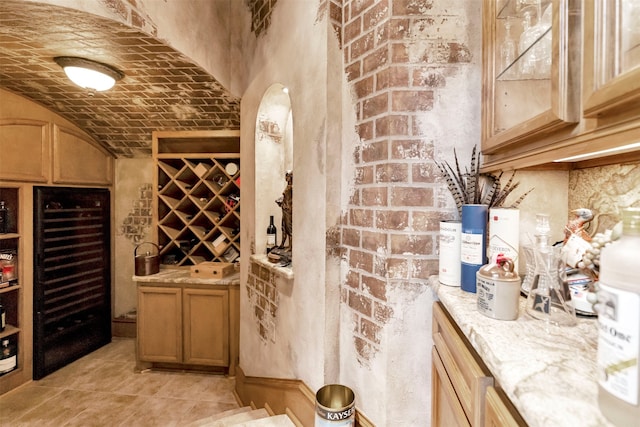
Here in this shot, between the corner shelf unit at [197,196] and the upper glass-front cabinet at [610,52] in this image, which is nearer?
the upper glass-front cabinet at [610,52]

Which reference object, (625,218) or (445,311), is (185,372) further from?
(625,218)

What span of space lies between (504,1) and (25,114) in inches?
135

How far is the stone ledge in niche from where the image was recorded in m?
1.76

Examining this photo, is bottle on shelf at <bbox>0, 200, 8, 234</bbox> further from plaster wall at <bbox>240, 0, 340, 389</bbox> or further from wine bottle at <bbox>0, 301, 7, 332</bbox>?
plaster wall at <bbox>240, 0, 340, 389</bbox>

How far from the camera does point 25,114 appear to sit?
2596 mm

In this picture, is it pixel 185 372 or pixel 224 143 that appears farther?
pixel 224 143

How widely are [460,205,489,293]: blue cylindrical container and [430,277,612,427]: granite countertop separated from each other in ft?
0.52

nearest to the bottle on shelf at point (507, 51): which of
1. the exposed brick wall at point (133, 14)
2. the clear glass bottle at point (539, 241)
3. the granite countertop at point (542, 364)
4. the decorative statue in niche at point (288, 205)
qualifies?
the clear glass bottle at point (539, 241)

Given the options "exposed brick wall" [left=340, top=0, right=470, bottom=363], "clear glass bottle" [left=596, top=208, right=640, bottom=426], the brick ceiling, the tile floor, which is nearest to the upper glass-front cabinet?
"clear glass bottle" [left=596, top=208, right=640, bottom=426]

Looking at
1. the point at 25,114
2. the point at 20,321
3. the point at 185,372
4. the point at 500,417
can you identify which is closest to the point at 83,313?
the point at 20,321

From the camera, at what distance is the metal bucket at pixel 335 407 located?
1286 millimetres

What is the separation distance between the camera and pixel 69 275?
2.96 m

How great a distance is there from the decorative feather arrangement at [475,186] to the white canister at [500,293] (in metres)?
0.36

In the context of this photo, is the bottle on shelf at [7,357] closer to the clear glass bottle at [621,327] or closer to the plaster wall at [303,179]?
the plaster wall at [303,179]
